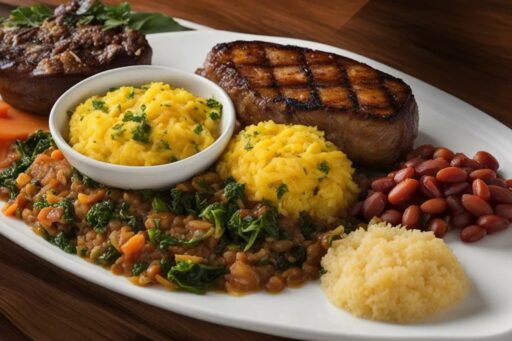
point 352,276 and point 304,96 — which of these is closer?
point 352,276

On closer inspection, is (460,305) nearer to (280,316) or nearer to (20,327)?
(280,316)

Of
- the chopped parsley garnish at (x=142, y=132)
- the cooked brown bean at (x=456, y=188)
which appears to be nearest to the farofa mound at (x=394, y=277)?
the cooked brown bean at (x=456, y=188)

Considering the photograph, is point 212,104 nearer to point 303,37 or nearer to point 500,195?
point 500,195

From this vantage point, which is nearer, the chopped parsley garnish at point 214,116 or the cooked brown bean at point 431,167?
the cooked brown bean at point 431,167

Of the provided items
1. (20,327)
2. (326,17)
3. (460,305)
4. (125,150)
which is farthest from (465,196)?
(326,17)

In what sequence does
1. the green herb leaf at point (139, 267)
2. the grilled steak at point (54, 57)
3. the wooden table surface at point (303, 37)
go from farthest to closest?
the grilled steak at point (54, 57), the wooden table surface at point (303, 37), the green herb leaf at point (139, 267)

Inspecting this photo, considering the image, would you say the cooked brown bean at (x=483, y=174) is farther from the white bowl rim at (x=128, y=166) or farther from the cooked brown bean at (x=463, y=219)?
the white bowl rim at (x=128, y=166)

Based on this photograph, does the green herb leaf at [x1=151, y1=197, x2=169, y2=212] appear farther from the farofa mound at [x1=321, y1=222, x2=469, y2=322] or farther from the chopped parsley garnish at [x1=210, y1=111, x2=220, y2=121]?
the farofa mound at [x1=321, y1=222, x2=469, y2=322]

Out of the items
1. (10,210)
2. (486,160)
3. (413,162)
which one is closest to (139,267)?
(10,210)
